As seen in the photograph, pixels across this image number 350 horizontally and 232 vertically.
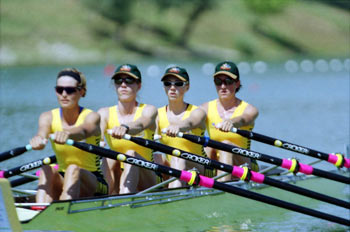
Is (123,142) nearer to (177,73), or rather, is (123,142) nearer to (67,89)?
(177,73)

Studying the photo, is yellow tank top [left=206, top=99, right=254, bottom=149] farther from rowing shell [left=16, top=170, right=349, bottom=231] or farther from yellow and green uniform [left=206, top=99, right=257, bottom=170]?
rowing shell [left=16, top=170, right=349, bottom=231]

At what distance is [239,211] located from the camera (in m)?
9.72

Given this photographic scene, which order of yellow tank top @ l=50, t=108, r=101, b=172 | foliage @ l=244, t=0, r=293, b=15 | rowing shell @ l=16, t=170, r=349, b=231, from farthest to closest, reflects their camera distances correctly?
foliage @ l=244, t=0, r=293, b=15 → yellow tank top @ l=50, t=108, r=101, b=172 → rowing shell @ l=16, t=170, r=349, b=231

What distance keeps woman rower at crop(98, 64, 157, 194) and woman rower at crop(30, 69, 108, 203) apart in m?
0.66

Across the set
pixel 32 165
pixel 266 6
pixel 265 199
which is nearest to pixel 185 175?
pixel 265 199

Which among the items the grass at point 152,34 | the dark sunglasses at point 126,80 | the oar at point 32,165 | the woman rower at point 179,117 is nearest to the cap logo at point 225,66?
the woman rower at point 179,117

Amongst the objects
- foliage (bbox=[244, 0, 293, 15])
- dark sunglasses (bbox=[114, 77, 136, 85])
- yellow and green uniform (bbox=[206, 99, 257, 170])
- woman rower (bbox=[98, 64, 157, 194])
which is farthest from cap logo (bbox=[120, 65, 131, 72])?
foliage (bbox=[244, 0, 293, 15])

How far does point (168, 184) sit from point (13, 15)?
157 feet

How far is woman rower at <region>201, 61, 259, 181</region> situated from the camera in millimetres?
9750

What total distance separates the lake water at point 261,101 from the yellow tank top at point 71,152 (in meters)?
1.48

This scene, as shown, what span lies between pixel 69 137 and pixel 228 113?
290 centimetres

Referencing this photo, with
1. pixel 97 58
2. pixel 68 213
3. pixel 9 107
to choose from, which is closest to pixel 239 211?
pixel 68 213

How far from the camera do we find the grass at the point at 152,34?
169ft

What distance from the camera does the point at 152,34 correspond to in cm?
5831
